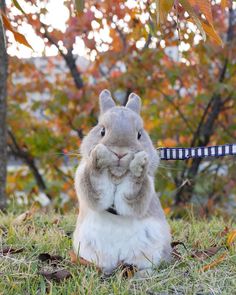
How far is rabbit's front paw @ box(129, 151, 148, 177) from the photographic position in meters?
2.01

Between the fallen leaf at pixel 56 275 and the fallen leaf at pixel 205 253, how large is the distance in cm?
69

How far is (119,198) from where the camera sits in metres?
2.07

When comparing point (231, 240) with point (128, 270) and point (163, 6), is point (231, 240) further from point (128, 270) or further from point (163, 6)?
point (163, 6)

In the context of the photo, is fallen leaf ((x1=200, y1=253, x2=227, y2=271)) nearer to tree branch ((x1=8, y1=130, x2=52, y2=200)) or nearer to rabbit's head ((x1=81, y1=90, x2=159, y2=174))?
rabbit's head ((x1=81, y1=90, x2=159, y2=174))

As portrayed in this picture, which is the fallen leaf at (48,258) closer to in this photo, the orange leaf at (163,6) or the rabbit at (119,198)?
the rabbit at (119,198)

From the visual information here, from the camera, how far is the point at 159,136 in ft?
18.3

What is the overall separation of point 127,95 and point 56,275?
3.53 metres

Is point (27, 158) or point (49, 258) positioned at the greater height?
point (27, 158)

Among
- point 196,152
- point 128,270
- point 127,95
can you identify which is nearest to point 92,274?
point 128,270

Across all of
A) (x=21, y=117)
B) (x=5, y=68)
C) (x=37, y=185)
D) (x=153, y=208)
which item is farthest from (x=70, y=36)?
(x=153, y=208)

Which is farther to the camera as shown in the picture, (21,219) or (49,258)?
(21,219)

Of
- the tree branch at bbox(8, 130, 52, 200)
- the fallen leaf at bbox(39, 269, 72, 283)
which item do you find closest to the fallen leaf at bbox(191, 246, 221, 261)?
the fallen leaf at bbox(39, 269, 72, 283)

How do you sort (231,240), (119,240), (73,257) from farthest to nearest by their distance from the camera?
(231,240) → (73,257) → (119,240)

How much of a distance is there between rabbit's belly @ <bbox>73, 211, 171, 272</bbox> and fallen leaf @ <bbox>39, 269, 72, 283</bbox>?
0.12m
